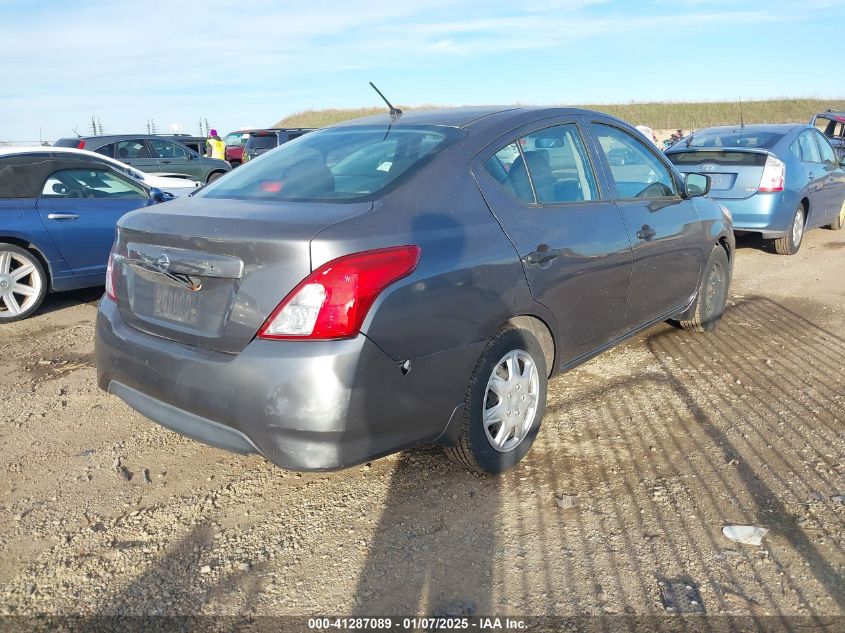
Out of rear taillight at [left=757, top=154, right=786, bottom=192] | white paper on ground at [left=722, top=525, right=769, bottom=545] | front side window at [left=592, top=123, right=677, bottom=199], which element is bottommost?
white paper on ground at [left=722, top=525, right=769, bottom=545]

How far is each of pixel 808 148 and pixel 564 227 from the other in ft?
23.9

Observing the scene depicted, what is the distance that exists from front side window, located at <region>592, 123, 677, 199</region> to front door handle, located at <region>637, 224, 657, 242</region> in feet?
0.67

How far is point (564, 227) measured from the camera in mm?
3559

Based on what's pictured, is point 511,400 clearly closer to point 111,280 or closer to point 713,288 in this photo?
point 111,280

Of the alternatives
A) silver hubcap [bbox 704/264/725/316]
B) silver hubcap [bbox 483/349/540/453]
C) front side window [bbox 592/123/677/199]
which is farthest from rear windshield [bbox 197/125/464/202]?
silver hubcap [bbox 704/264/725/316]

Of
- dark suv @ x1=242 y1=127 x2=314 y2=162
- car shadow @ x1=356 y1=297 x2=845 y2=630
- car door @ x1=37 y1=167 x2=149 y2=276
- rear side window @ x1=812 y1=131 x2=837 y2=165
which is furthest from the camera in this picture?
dark suv @ x1=242 y1=127 x2=314 y2=162

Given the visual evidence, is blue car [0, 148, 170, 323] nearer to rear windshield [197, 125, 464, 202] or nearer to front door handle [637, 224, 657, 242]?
rear windshield [197, 125, 464, 202]

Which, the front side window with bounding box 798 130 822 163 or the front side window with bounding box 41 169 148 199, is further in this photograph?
the front side window with bounding box 798 130 822 163

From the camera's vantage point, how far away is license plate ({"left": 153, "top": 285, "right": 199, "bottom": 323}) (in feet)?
9.16

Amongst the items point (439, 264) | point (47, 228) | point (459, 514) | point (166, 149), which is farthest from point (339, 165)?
point (166, 149)

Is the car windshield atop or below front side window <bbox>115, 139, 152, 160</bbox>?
atop

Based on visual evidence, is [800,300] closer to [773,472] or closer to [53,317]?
[773,472]

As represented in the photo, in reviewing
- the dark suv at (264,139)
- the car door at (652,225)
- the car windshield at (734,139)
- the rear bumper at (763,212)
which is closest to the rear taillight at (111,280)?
the car door at (652,225)

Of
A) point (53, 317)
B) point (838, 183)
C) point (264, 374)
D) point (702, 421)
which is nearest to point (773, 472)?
point (702, 421)
